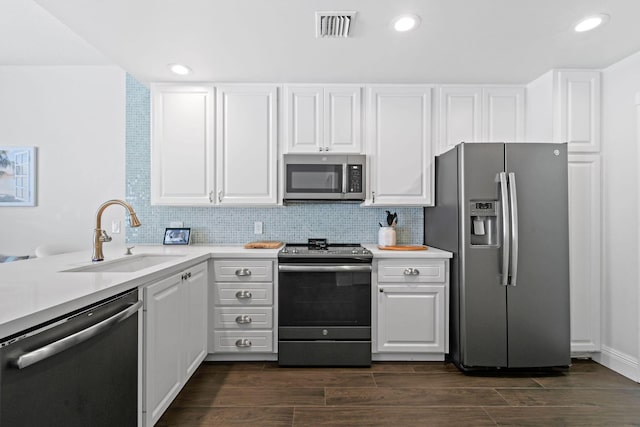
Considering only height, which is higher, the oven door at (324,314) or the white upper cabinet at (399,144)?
the white upper cabinet at (399,144)

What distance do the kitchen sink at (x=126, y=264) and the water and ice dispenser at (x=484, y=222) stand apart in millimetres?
2130

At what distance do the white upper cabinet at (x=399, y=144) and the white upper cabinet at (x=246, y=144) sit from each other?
86 cm

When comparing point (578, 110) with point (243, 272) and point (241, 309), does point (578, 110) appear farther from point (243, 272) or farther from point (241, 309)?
point (241, 309)

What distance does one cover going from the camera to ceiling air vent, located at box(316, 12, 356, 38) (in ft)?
6.54

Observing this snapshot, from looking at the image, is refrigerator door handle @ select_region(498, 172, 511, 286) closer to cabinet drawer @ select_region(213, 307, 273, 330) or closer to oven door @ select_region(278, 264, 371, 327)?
oven door @ select_region(278, 264, 371, 327)

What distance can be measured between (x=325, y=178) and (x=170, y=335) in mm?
1687

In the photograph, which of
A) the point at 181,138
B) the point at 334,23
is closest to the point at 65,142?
the point at 181,138

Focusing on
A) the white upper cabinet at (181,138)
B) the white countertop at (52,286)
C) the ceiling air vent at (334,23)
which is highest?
the ceiling air vent at (334,23)

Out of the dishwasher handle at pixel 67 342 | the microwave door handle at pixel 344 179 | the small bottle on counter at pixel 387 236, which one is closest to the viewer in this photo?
the dishwasher handle at pixel 67 342

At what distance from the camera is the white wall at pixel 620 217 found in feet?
8.18

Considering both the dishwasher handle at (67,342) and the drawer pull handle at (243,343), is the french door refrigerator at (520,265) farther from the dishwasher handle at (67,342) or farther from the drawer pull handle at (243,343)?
the dishwasher handle at (67,342)

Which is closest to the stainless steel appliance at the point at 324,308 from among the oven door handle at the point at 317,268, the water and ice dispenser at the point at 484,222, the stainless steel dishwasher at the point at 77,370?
the oven door handle at the point at 317,268

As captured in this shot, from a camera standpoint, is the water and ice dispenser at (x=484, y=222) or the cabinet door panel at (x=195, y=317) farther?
the water and ice dispenser at (x=484, y=222)

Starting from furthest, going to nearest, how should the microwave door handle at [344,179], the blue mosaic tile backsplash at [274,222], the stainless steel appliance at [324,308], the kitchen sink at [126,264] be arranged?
the blue mosaic tile backsplash at [274,222]
the microwave door handle at [344,179]
the stainless steel appliance at [324,308]
the kitchen sink at [126,264]
